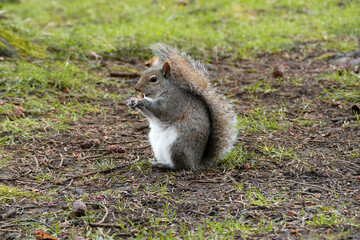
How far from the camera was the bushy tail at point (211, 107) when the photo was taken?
280 centimetres

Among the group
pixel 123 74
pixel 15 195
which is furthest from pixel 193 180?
pixel 123 74

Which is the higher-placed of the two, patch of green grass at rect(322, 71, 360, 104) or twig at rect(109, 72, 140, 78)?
twig at rect(109, 72, 140, 78)

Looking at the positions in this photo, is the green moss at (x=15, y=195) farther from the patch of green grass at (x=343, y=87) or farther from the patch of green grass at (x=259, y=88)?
the patch of green grass at (x=343, y=87)

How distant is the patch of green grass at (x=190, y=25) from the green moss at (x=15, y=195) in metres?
2.60

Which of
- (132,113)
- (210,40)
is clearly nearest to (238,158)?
(132,113)

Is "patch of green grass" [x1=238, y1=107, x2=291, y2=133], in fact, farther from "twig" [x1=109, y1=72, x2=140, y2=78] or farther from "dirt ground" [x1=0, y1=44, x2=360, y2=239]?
"twig" [x1=109, y1=72, x2=140, y2=78]

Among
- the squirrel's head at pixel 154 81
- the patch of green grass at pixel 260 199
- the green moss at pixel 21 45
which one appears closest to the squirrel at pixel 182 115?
the squirrel's head at pixel 154 81

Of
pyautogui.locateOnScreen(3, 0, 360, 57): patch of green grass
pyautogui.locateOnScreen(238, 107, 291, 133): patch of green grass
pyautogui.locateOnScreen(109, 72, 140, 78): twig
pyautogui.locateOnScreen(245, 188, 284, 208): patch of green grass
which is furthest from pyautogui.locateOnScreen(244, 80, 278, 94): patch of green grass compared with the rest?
pyautogui.locateOnScreen(245, 188, 284, 208): patch of green grass

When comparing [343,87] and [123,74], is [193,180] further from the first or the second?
[123,74]

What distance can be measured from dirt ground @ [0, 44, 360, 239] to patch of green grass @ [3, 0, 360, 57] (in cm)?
137

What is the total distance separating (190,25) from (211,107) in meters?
3.33

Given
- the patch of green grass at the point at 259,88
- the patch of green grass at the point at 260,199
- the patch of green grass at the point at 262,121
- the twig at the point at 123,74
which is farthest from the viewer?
Result: the twig at the point at 123,74

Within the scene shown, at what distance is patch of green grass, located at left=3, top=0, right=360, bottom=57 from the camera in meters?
5.12

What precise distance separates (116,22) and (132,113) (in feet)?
8.90
